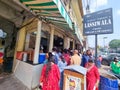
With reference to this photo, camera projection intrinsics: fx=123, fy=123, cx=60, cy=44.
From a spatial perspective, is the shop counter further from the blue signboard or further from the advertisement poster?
the blue signboard

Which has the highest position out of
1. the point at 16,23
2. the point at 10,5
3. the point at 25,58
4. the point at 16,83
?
the point at 10,5

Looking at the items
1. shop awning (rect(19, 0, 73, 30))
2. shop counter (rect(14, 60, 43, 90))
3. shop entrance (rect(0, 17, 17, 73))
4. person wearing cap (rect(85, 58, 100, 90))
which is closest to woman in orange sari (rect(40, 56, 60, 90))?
person wearing cap (rect(85, 58, 100, 90))

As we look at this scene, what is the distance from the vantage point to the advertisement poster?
10.3ft

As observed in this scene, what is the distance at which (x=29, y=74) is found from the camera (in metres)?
4.94

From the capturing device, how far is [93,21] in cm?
Answer: 478

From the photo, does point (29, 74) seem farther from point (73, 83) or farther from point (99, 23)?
point (99, 23)

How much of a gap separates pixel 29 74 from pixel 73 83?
231 centimetres

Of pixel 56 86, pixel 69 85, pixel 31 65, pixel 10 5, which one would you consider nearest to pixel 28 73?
pixel 31 65

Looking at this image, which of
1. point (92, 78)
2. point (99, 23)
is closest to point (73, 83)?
point (92, 78)

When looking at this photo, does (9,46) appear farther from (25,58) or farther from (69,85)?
(69,85)

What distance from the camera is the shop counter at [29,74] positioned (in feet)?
15.6

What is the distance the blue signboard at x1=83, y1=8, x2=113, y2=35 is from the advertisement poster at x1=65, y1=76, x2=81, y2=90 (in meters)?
2.19

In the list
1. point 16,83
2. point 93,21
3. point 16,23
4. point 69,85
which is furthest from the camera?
point 16,23

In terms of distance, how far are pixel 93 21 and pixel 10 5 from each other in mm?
3881
